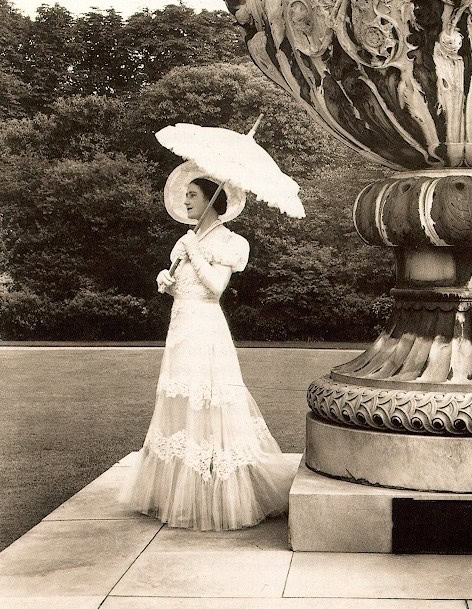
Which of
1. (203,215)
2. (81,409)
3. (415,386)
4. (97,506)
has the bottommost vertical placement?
(81,409)

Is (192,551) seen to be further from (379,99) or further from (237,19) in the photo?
(237,19)

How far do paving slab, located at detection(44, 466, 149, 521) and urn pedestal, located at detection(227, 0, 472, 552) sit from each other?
85 centimetres

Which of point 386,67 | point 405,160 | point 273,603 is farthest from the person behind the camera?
point 405,160

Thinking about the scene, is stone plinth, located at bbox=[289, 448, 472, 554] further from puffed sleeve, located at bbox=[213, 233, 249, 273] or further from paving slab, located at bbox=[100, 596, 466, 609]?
puffed sleeve, located at bbox=[213, 233, 249, 273]

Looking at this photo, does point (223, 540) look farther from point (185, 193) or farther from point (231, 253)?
point (185, 193)

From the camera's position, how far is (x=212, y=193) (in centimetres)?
441

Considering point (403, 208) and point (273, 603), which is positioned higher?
point (403, 208)

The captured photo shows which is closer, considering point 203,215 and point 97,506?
point 203,215

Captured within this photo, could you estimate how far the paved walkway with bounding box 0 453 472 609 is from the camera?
327 centimetres

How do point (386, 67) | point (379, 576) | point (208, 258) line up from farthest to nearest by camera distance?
point (208, 258)
point (386, 67)
point (379, 576)

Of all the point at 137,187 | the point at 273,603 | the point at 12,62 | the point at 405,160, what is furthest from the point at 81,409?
the point at 12,62

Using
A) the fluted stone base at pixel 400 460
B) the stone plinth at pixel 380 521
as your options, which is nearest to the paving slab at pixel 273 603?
the stone plinth at pixel 380 521

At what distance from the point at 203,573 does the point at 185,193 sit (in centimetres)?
165

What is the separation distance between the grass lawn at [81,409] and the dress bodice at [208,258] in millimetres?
1394
